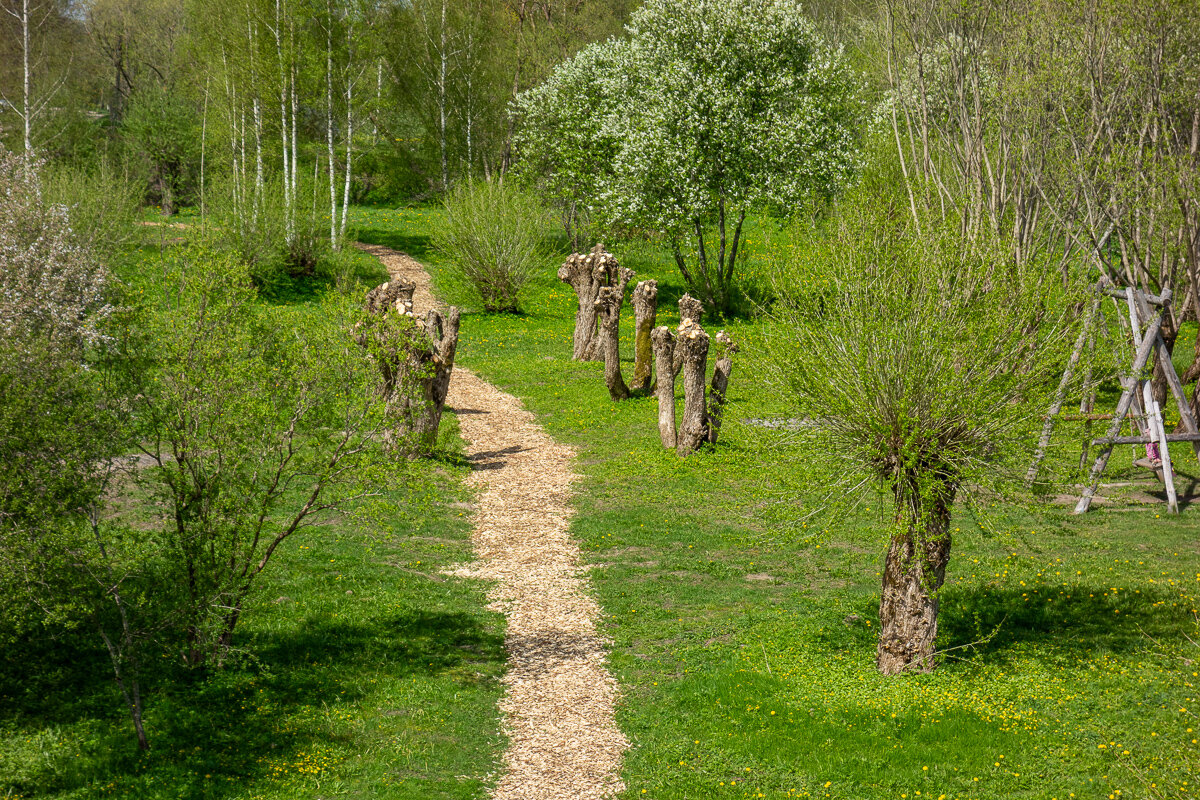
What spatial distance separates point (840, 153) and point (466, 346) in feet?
44.0

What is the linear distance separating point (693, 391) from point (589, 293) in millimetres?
9004

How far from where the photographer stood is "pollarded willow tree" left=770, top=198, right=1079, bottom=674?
9.90 meters

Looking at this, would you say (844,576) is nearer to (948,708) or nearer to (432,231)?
(948,708)

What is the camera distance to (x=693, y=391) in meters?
19.8


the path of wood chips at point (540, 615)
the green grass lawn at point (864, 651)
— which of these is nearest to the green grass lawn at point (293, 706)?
the path of wood chips at point (540, 615)

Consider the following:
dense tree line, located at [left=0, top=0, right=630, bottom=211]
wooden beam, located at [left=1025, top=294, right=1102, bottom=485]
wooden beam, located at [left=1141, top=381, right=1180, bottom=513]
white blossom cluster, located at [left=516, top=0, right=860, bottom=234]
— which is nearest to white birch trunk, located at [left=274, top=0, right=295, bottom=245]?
dense tree line, located at [left=0, top=0, right=630, bottom=211]

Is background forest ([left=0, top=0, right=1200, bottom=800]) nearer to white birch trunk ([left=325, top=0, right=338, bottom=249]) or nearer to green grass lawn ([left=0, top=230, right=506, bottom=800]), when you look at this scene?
green grass lawn ([left=0, top=230, right=506, bottom=800])

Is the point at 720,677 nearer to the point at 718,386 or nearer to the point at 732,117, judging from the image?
the point at 718,386

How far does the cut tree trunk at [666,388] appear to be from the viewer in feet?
66.5

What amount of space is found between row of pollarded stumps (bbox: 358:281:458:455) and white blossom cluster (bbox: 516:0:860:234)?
1085 cm

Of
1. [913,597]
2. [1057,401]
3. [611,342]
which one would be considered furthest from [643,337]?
[1057,401]

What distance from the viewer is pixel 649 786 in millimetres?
9211

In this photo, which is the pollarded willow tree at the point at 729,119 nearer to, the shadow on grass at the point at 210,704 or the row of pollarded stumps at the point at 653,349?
the row of pollarded stumps at the point at 653,349

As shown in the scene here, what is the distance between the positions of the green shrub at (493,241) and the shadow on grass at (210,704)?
20.7 meters
